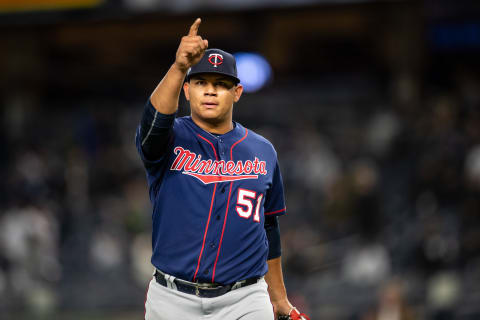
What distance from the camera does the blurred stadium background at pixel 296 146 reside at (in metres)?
9.03

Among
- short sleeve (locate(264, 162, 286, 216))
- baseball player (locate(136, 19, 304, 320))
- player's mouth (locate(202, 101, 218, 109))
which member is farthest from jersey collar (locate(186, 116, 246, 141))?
short sleeve (locate(264, 162, 286, 216))

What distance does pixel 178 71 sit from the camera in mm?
2637

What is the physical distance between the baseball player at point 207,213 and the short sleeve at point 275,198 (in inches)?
6.8

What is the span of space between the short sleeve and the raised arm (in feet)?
2.38

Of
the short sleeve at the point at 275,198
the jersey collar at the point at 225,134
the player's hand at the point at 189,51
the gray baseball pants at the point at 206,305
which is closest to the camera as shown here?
the player's hand at the point at 189,51

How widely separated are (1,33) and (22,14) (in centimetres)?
282

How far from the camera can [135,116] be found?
551 inches

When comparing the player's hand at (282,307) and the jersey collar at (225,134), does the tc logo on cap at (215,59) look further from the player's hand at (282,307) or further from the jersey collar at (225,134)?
the player's hand at (282,307)

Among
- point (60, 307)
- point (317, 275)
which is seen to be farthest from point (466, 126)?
point (60, 307)

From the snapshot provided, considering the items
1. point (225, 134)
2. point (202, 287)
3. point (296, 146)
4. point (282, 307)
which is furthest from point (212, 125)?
point (296, 146)

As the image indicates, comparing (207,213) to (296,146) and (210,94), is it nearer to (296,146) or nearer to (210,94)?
(210,94)

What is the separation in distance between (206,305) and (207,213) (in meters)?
0.36

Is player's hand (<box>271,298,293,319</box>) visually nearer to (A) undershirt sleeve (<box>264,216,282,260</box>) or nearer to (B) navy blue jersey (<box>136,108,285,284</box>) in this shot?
(A) undershirt sleeve (<box>264,216,282,260</box>)

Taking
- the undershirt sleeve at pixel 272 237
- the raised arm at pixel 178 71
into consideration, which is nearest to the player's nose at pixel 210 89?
the raised arm at pixel 178 71
